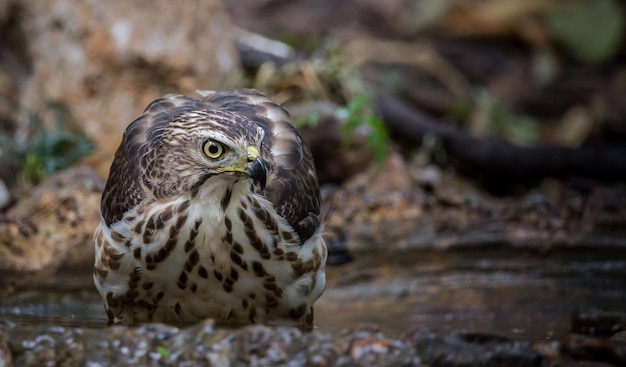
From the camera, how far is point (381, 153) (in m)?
7.02

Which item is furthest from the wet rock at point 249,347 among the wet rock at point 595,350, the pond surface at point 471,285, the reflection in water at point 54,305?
the pond surface at point 471,285

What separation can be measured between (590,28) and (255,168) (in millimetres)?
8207

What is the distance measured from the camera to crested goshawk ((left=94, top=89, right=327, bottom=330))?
172 inches

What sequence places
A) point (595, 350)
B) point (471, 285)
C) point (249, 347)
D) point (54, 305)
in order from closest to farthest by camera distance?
1. point (595, 350)
2. point (249, 347)
3. point (54, 305)
4. point (471, 285)

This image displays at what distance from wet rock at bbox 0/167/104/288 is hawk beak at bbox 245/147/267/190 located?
1.96 meters

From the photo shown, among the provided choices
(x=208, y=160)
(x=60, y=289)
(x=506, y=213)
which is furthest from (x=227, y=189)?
(x=506, y=213)

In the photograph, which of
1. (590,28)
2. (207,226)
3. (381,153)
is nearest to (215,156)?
(207,226)

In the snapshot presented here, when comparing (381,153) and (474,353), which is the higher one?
(381,153)

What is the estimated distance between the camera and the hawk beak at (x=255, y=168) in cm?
420

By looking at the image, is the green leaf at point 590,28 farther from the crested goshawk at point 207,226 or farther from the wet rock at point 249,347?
the wet rock at point 249,347

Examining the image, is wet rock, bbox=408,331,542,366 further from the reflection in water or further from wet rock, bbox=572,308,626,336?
the reflection in water

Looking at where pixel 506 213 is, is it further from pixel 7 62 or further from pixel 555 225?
pixel 7 62

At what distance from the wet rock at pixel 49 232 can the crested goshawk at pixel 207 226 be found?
102 cm

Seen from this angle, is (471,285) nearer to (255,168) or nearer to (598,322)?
(598,322)
